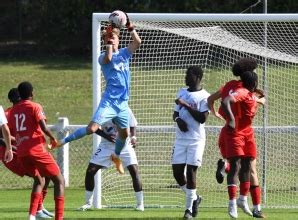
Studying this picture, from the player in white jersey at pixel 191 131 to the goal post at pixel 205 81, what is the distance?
79.0 inches

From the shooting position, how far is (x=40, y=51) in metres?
34.2

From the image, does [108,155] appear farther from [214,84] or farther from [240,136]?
[214,84]

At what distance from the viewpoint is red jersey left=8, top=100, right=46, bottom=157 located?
39.5 feet

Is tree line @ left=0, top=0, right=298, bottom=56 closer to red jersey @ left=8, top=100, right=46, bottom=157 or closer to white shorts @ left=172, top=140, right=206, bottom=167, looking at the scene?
white shorts @ left=172, top=140, right=206, bottom=167

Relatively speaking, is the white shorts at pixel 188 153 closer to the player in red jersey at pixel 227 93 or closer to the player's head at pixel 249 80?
the player in red jersey at pixel 227 93

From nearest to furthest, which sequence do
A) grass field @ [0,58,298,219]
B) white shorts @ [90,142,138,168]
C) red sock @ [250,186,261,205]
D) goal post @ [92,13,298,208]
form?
red sock @ [250,186,261,205] < white shorts @ [90,142,138,168] < grass field @ [0,58,298,219] < goal post @ [92,13,298,208]

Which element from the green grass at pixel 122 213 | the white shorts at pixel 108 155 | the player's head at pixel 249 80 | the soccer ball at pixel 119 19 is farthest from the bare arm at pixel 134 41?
the green grass at pixel 122 213

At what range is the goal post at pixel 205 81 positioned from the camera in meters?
15.2

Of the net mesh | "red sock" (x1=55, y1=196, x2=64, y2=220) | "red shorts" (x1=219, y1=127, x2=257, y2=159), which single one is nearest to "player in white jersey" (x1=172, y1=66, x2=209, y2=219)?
"red shorts" (x1=219, y1=127, x2=257, y2=159)

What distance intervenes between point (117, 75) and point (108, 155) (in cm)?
197

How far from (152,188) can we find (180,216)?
9.70 feet

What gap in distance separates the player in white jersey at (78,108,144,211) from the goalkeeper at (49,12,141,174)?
4.85 ft

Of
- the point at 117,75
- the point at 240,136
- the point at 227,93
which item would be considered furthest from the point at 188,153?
the point at 117,75

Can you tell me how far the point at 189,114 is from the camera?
12844 millimetres
